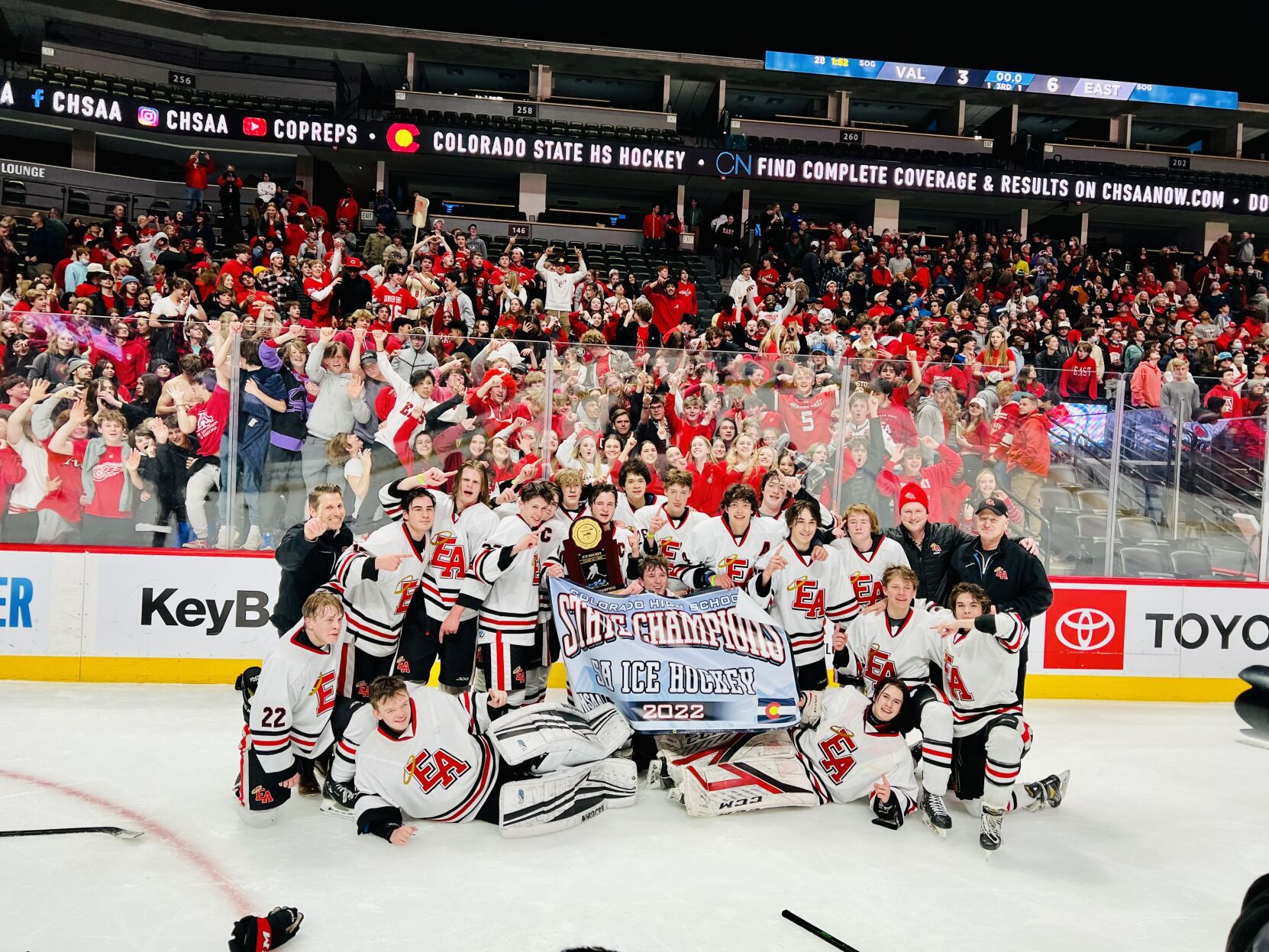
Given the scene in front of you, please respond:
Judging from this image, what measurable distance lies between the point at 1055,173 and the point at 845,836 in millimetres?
17000

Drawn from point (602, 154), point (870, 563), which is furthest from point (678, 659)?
point (602, 154)

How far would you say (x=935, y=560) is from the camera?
5.41 metres

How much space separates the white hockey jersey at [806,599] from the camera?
5.29 meters

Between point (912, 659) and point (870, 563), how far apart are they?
68 centimetres

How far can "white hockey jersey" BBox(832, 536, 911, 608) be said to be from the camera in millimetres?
5266

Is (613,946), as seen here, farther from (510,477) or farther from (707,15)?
(707,15)

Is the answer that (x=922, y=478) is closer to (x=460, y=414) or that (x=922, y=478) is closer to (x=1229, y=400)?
(x=1229, y=400)

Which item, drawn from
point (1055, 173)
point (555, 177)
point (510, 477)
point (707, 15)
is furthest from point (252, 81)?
point (510, 477)

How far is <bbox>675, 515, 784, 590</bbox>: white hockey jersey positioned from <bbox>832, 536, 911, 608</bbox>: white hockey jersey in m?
0.42

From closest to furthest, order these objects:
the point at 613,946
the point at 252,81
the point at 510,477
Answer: the point at 613,946, the point at 510,477, the point at 252,81

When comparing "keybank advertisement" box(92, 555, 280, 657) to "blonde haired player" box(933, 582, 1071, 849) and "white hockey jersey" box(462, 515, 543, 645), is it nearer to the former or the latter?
"white hockey jersey" box(462, 515, 543, 645)

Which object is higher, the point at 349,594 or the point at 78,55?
the point at 78,55

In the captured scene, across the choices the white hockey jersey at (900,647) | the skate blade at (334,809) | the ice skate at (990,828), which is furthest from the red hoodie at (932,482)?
the skate blade at (334,809)

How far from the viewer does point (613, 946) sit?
321cm
